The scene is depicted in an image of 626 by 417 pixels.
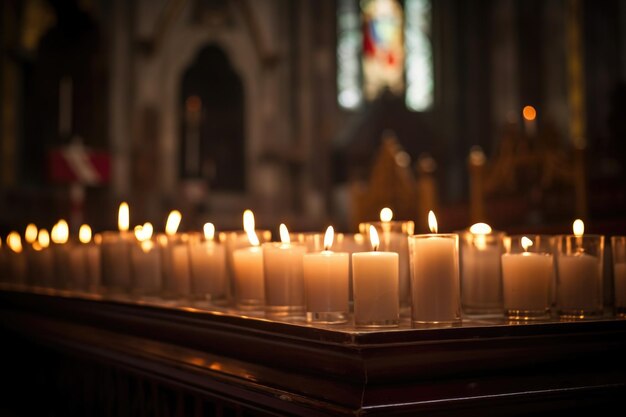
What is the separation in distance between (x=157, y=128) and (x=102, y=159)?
1144mm

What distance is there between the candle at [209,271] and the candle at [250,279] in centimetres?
18

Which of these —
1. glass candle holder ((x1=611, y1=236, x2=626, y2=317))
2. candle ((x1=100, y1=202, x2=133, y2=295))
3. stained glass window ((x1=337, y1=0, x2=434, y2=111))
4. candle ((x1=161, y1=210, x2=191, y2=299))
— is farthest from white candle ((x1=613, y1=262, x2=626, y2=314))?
stained glass window ((x1=337, y1=0, x2=434, y2=111))

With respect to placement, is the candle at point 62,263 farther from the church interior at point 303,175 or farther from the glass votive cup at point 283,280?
the glass votive cup at point 283,280

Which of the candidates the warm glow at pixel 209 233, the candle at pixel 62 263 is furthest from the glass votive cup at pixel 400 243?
the candle at pixel 62 263

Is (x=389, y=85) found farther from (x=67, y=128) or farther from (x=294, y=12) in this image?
(x=67, y=128)

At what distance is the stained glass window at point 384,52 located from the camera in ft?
40.8

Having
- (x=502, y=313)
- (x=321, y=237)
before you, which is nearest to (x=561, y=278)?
(x=502, y=313)

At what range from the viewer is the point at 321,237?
1.27 metres

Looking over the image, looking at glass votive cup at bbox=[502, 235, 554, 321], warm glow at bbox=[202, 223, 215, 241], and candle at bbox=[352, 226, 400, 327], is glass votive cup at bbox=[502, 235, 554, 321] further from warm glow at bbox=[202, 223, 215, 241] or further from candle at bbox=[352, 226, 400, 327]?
warm glow at bbox=[202, 223, 215, 241]

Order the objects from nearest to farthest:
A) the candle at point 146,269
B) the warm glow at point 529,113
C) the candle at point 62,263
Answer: the candle at point 146,269, the candle at point 62,263, the warm glow at point 529,113

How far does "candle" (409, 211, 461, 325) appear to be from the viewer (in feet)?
3.54

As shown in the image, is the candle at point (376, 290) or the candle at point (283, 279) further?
the candle at point (283, 279)

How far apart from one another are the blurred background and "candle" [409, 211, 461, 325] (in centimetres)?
604

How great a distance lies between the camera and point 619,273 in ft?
4.09
